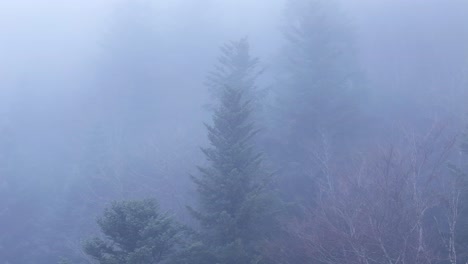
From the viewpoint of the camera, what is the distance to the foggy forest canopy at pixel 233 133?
61.0 feet

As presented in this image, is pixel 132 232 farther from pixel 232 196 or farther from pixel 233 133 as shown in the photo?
pixel 233 133

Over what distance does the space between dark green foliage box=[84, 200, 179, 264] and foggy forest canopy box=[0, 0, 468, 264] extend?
54 mm

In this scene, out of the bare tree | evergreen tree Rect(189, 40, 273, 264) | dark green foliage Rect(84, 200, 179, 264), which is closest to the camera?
the bare tree

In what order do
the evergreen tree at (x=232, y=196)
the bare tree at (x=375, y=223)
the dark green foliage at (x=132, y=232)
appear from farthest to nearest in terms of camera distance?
the evergreen tree at (x=232, y=196)
the dark green foliage at (x=132, y=232)
the bare tree at (x=375, y=223)

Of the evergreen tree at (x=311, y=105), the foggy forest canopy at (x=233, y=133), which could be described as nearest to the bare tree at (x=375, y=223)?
the foggy forest canopy at (x=233, y=133)

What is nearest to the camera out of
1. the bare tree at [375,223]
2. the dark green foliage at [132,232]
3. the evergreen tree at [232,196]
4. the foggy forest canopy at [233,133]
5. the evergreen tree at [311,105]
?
the bare tree at [375,223]

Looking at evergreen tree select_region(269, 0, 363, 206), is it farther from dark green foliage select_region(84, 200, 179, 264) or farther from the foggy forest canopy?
dark green foliage select_region(84, 200, 179, 264)

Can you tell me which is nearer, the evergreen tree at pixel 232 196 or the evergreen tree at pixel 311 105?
the evergreen tree at pixel 232 196

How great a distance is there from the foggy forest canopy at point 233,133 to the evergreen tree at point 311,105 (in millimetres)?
78

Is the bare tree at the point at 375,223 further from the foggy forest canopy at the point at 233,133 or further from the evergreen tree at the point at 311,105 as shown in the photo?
the evergreen tree at the point at 311,105

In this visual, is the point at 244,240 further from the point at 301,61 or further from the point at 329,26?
the point at 329,26

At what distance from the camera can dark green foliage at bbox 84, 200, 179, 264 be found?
17.8 metres

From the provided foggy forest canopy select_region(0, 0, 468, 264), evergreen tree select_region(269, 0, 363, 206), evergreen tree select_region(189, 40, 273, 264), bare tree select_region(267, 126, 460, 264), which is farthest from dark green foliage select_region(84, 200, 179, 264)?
evergreen tree select_region(269, 0, 363, 206)

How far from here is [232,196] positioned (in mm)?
21547
